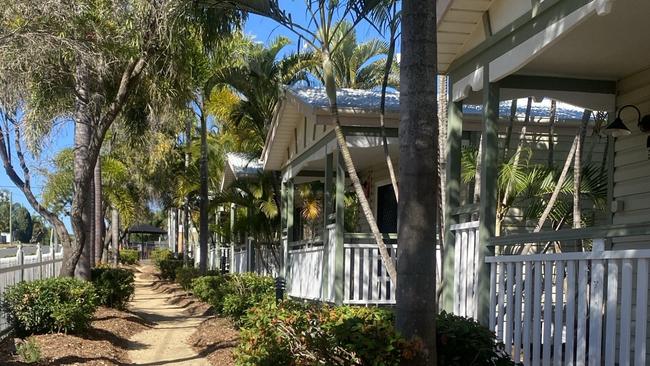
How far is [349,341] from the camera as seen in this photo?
4.06 meters

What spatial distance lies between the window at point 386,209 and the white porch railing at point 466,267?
276 inches

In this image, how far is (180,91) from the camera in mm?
12008

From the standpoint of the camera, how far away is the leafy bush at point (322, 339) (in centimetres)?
389

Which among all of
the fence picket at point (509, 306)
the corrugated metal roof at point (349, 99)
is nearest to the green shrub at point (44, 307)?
the corrugated metal roof at point (349, 99)

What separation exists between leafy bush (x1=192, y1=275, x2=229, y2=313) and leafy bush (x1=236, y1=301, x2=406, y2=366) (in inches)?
297

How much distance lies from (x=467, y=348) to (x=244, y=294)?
292 inches

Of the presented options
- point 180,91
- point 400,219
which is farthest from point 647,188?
point 180,91

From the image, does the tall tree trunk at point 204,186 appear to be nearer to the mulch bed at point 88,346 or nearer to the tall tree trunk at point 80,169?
the mulch bed at point 88,346

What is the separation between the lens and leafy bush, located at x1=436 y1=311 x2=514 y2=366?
14.5 feet

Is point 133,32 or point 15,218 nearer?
point 133,32

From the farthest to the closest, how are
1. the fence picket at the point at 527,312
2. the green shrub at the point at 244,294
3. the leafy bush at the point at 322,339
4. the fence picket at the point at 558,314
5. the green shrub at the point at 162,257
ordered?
1. the green shrub at the point at 162,257
2. the green shrub at the point at 244,294
3. the fence picket at the point at 527,312
4. the fence picket at the point at 558,314
5. the leafy bush at the point at 322,339

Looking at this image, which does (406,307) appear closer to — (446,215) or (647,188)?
(446,215)

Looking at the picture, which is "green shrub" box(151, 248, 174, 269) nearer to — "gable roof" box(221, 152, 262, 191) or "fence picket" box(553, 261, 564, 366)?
"gable roof" box(221, 152, 262, 191)

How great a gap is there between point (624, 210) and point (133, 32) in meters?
7.19
